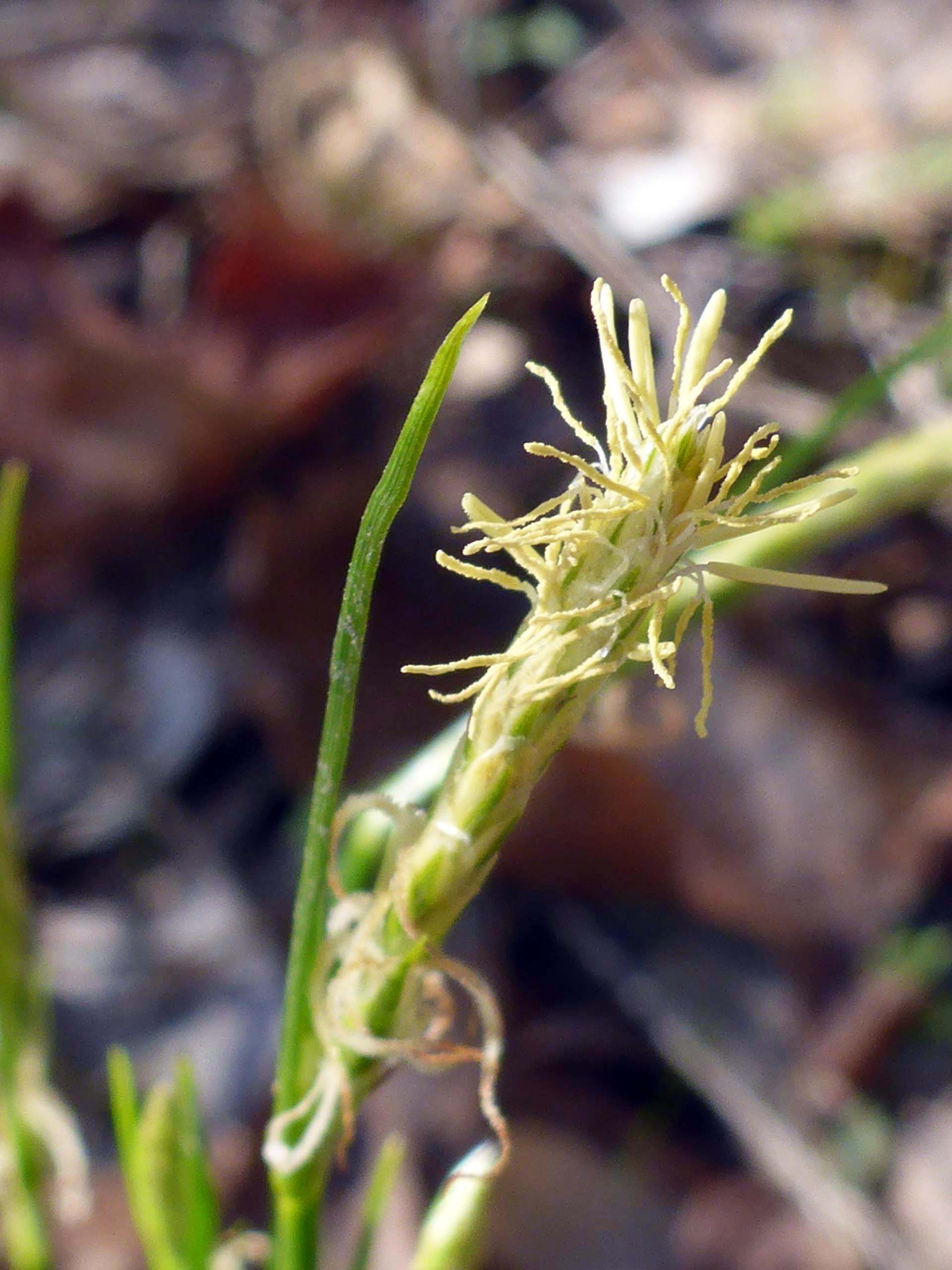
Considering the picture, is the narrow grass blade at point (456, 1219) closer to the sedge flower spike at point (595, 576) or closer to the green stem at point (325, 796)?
the green stem at point (325, 796)

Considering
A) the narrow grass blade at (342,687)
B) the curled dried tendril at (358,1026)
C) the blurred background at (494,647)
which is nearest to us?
the narrow grass blade at (342,687)

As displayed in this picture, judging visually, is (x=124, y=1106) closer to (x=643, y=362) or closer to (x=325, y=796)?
(x=325, y=796)

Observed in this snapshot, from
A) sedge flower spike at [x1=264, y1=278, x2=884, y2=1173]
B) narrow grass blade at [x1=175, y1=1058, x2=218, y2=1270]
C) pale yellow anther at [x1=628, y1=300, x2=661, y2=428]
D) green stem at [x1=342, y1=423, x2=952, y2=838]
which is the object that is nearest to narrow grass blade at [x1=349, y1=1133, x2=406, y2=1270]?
narrow grass blade at [x1=175, y1=1058, x2=218, y2=1270]

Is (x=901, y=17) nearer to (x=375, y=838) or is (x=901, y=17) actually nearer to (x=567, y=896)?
(x=567, y=896)

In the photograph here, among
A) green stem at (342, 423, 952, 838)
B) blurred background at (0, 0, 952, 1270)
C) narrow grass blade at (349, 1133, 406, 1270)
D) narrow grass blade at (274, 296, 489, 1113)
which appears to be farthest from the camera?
blurred background at (0, 0, 952, 1270)

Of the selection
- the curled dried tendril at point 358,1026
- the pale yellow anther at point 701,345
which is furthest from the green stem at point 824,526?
the pale yellow anther at point 701,345

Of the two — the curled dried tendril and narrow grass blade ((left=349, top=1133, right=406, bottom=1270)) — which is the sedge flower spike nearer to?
the curled dried tendril
